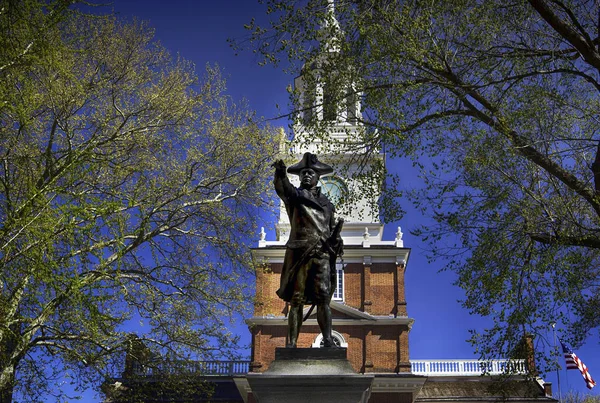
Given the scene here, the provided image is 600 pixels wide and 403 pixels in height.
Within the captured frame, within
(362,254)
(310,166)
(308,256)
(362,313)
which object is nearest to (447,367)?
(362,313)

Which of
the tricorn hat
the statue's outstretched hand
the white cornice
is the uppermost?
the white cornice

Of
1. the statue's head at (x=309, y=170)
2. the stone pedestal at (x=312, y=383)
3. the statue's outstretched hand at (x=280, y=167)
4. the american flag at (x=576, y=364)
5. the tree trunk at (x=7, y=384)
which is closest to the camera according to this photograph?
the stone pedestal at (x=312, y=383)

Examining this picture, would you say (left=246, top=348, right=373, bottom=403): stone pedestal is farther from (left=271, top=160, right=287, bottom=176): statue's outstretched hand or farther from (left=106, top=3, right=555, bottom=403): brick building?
(left=106, top=3, right=555, bottom=403): brick building

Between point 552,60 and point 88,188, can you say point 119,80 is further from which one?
point 552,60

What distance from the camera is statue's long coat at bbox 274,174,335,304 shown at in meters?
8.44

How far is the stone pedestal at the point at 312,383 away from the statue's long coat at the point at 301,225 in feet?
3.29

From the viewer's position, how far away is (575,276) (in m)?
13.4

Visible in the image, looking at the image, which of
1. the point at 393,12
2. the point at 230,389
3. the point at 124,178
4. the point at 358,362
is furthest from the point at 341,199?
the point at 230,389

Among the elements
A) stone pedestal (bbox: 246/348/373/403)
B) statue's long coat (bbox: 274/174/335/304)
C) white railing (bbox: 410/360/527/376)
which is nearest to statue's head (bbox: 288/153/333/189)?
statue's long coat (bbox: 274/174/335/304)

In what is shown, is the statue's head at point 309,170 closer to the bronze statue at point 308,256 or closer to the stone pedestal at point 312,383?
the bronze statue at point 308,256

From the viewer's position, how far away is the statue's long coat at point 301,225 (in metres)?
8.44

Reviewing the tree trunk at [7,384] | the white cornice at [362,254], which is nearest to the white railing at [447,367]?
the white cornice at [362,254]

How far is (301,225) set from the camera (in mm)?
8594

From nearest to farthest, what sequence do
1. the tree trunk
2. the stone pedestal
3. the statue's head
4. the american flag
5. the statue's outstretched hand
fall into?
the stone pedestal, the statue's outstretched hand, the statue's head, the tree trunk, the american flag
